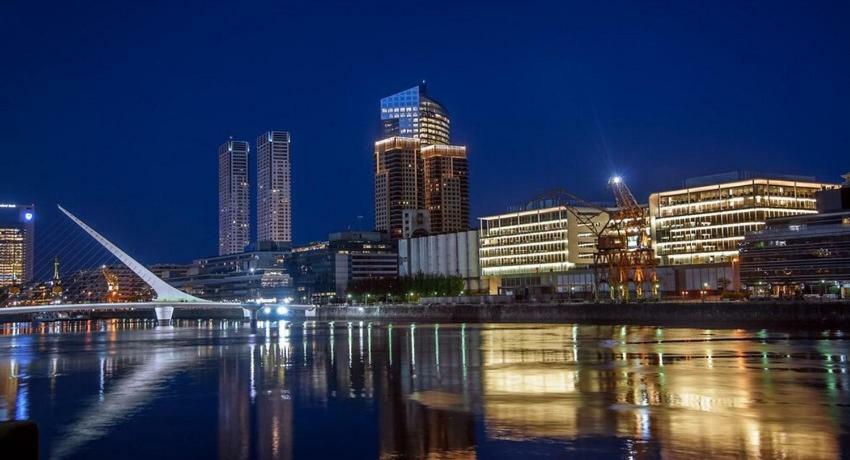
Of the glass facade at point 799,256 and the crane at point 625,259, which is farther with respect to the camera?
the crane at point 625,259

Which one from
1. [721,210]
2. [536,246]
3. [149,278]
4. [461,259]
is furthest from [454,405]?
[461,259]

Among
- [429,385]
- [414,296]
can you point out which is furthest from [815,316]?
[414,296]

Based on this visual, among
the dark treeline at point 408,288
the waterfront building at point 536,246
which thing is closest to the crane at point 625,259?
the waterfront building at point 536,246

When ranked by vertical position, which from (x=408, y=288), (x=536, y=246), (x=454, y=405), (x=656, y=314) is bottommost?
(x=454, y=405)

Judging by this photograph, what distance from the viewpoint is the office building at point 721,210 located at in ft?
432

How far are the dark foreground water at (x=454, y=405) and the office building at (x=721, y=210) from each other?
301 feet

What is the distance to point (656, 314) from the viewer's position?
298 ft

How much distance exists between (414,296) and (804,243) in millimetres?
87099

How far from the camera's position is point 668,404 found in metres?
23.1

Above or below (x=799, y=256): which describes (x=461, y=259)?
above

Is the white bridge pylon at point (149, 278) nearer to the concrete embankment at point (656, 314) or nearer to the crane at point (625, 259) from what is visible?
the concrete embankment at point (656, 314)

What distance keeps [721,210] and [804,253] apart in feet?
98.3

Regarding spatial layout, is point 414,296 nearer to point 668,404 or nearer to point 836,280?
point 836,280

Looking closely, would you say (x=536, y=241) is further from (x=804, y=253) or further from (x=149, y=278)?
(x=149, y=278)
